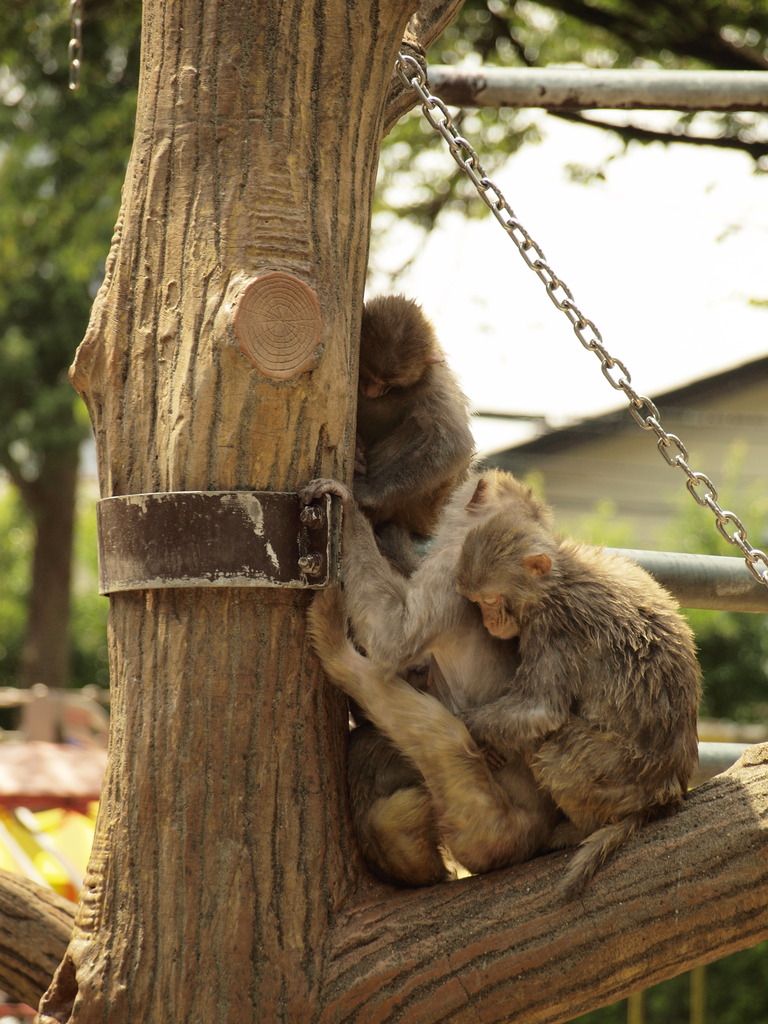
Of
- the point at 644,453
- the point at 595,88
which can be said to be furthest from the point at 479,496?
the point at 644,453

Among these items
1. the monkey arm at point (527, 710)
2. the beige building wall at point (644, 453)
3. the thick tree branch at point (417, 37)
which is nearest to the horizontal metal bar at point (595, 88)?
the thick tree branch at point (417, 37)

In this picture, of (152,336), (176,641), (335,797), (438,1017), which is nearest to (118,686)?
(176,641)

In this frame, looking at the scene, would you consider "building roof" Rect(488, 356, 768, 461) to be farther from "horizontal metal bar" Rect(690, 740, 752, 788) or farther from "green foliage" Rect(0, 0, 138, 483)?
"horizontal metal bar" Rect(690, 740, 752, 788)

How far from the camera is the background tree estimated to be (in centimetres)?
896

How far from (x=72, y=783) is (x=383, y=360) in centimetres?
467

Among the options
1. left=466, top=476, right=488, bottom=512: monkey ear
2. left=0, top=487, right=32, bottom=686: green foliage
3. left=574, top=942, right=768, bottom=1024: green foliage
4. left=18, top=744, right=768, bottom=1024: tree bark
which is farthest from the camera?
left=0, top=487, right=32, bottom=686: green foliage

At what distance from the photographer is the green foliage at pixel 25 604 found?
54.7 ft

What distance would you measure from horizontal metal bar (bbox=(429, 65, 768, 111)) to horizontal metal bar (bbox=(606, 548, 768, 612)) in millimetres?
1813

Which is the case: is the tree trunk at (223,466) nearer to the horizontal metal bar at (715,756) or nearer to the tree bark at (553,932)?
the tree bark at (553,932)

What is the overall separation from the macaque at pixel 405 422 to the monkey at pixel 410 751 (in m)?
0.55

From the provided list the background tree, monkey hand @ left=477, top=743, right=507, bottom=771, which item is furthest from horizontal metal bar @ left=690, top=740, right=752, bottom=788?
the background tree

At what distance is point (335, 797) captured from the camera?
7.84 feet

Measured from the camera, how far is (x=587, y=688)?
2.49m

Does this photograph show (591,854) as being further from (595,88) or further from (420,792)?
(595,88)
